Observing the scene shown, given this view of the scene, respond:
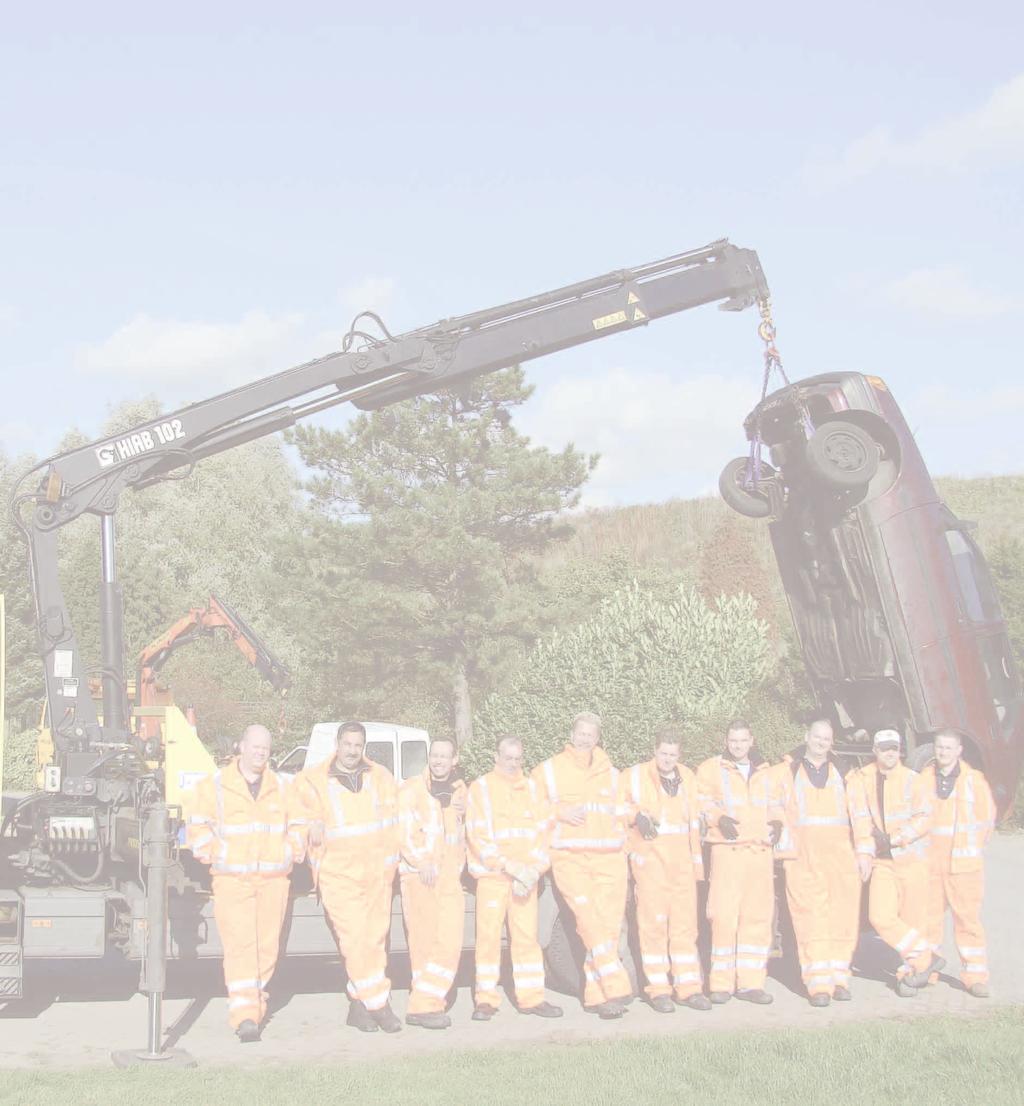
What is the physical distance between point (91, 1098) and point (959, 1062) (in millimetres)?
4223

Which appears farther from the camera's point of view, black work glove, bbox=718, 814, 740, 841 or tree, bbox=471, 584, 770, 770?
tree, bbox=471, 584, 770, 770

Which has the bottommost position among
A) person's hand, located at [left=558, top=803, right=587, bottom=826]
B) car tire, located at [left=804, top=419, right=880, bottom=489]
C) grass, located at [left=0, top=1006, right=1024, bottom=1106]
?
grass, located at [left=0, top=1006, right=1024, bottom=1106]

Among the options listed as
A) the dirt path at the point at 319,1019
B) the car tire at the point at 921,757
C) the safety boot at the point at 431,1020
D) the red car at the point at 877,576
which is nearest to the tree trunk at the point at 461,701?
the red car at the point at 877,576

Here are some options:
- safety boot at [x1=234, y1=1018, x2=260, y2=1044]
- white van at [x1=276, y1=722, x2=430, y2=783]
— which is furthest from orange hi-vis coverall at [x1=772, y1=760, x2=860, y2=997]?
white van at [x1=276, y1=722, x2=430, y2=783]

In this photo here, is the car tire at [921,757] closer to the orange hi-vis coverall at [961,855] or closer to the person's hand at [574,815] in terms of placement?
the orange hi-vis coverall at [961,855]

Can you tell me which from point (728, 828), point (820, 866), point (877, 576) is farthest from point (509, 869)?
point (877, 576)

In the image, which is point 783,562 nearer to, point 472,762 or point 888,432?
point 888,432

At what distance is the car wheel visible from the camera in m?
10.0

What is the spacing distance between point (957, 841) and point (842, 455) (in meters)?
2.70

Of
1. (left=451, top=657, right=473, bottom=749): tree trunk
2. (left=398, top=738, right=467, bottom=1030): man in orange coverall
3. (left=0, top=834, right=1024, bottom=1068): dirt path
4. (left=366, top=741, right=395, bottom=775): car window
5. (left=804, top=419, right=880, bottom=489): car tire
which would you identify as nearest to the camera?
Result: (left=0, top=834, right=1024, bottom=1068): dirt path

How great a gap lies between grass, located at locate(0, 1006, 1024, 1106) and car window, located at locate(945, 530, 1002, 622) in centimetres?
335

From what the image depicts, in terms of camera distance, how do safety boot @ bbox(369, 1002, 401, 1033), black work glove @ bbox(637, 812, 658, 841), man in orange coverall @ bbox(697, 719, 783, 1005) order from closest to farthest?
safety boot @ bbox(369, 1002, 401, 1033) < black work glove @ bbox(637, 812, 658, 841) < man in orange coverall @ bbox(697, 719, 783, 1005)

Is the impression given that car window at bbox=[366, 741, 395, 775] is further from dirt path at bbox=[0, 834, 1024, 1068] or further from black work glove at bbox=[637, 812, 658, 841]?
black work glove at bbox=[637, 812, 658, 841]

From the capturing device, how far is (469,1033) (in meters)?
7.70
